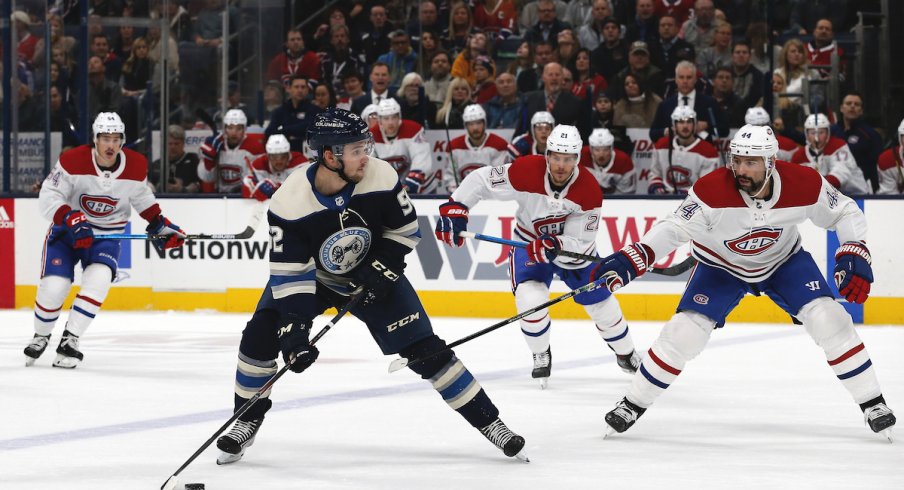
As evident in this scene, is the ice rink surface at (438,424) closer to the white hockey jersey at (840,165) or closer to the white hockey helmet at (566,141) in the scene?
the white hockey helmet at (566,141)

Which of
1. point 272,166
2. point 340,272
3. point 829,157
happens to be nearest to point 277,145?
point 272,166

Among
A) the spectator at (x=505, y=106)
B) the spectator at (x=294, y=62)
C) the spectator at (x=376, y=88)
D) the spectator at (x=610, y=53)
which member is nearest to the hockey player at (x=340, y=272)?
the spectator at (x=505, y=106)

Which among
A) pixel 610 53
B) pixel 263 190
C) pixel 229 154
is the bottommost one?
pixel 263 190

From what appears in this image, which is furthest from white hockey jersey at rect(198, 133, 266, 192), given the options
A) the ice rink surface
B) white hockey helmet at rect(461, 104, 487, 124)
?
the ice rink surface

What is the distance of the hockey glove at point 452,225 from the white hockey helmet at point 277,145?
412 centimetres

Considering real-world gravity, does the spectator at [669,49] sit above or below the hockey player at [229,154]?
above

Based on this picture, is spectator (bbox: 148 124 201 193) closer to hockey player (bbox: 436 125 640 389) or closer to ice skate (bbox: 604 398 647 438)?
hockey player (bbox: 436 125 640 389)

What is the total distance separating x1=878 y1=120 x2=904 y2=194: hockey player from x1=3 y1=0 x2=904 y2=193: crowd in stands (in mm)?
58

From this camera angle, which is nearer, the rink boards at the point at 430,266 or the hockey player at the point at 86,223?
the hockey player at the point at 86,223

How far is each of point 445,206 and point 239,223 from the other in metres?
4.07

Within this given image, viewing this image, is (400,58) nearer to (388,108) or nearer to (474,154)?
(388,108)

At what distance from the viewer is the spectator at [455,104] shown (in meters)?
10.6

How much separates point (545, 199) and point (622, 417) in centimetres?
195

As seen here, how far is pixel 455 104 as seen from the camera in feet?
35.0
